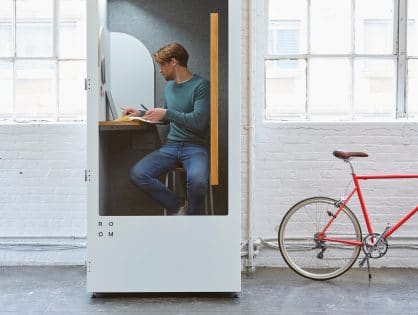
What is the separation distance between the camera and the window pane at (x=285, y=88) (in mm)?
5258

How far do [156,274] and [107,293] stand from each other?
0.40 metres

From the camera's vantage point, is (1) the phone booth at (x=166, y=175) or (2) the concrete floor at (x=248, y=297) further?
(1) the phone booth at (x=166, y=175)

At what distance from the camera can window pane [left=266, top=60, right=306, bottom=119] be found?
5258 millimetres

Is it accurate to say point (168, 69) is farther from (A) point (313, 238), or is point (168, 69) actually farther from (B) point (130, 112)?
(A) point (313, 238)

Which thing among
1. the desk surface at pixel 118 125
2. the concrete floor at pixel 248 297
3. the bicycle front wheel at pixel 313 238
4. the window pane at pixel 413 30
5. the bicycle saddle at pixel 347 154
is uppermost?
the window pane at pixel 413 30

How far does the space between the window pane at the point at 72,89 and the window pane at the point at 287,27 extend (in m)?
1.54

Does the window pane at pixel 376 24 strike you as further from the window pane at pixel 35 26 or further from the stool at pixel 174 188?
the window pane at pixel 35 26

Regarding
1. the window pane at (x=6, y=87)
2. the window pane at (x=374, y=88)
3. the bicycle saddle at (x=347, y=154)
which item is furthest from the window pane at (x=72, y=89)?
the window pane at (x=374, y=88)

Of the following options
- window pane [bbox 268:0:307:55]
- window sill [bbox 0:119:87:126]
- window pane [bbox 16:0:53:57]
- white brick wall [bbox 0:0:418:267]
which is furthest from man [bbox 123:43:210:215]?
window pane [bbox 16:0:53:57]

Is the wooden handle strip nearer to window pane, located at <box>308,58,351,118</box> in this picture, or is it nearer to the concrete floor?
the concrete floor

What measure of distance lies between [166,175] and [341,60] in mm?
1922

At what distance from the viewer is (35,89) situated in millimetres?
5297

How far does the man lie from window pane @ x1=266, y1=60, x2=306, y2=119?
1181 mm

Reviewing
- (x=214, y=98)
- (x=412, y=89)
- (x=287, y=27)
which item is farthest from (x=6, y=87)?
(x=412, y=89)
